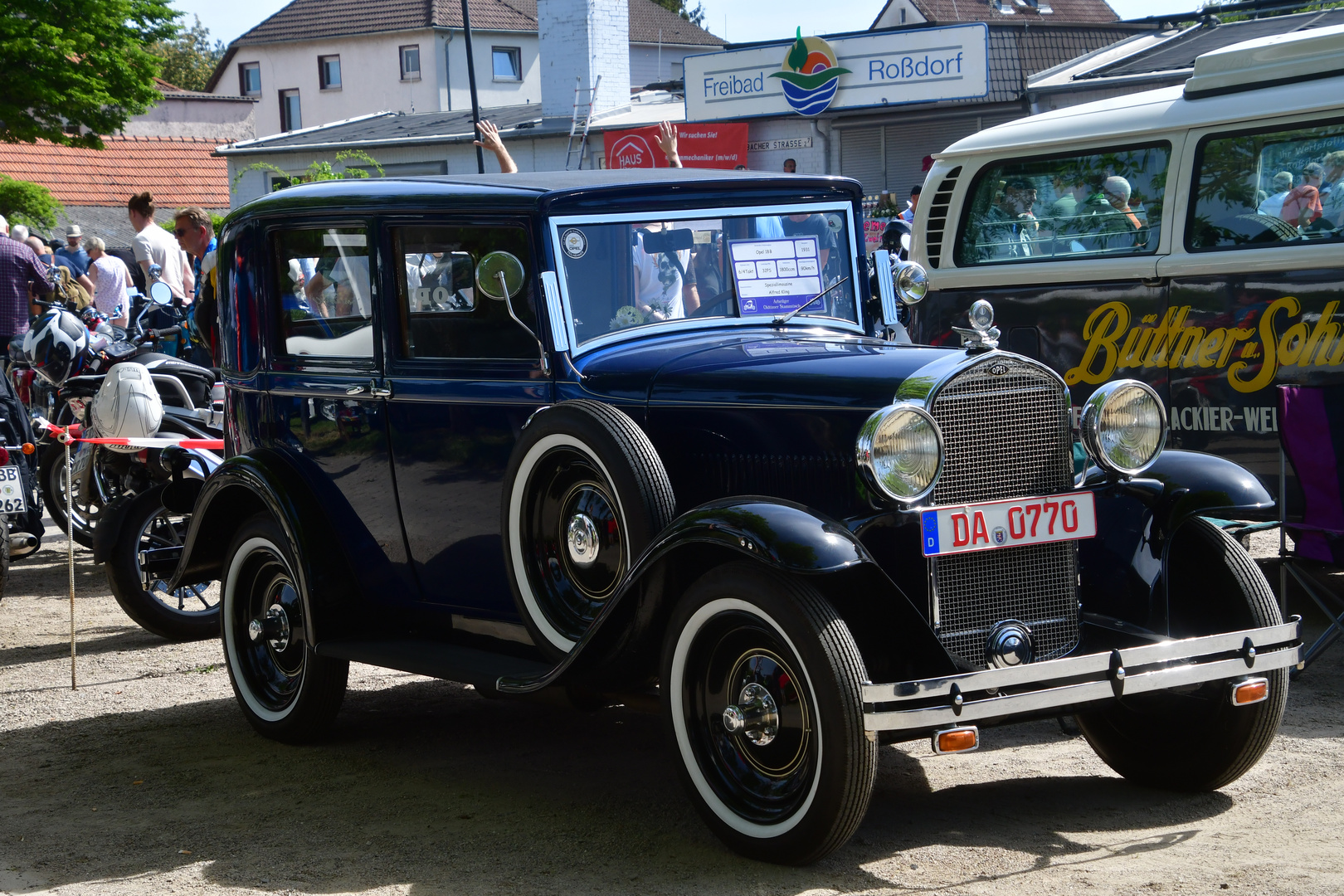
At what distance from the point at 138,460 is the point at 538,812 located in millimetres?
4334

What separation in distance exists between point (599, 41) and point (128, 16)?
11.5m

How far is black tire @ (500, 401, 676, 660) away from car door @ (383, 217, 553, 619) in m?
0.30

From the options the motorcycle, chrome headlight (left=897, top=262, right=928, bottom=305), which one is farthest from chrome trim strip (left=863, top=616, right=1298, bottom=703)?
the motorcycle

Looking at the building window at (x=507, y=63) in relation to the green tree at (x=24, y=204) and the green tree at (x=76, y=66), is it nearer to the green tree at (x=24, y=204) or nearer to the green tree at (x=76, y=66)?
the green tree at (x=76, y=66)

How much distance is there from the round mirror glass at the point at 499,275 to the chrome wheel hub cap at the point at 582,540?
76cm

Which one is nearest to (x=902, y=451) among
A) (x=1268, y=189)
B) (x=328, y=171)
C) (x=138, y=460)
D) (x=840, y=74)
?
(x=1268, y=189)

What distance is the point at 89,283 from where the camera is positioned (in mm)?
13805

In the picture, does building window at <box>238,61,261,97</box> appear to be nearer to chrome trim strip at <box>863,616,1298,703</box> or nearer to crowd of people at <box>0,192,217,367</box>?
crowd of people at <box>0,192,217,367</box>

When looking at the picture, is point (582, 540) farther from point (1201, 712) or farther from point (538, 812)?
point (1201, 712)

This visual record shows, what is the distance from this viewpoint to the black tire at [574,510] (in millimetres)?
4043

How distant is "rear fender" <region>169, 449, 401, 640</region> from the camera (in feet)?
16.7

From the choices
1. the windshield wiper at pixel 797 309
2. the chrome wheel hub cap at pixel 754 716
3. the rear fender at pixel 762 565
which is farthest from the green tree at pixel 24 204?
the chrome wheel hub cap at pixel 754 716

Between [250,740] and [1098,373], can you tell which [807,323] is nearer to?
[250,740]

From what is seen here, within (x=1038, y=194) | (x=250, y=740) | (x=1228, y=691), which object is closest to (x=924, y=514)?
(x=1228, y=691)
